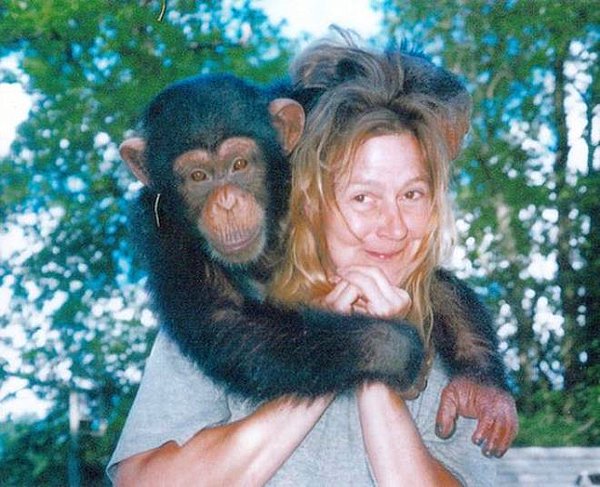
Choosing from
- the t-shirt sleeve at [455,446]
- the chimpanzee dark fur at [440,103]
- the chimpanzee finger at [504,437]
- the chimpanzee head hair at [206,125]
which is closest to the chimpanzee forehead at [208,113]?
the chimpanzee head hair at [206,125]

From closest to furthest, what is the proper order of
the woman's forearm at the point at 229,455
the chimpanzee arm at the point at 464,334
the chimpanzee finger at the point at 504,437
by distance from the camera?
the woman's forearm at the point at 229,455
the chimpanzee finger at the point at 504,437
the chimpanzee arm at the point at 464,334

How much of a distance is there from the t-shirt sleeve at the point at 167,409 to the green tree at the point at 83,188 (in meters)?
1.44

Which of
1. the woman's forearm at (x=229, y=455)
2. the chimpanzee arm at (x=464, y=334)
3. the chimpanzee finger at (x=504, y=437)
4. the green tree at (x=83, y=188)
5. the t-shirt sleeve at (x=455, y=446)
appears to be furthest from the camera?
the green tree at (x=83, y=188)

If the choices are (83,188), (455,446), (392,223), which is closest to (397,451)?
(455,446)

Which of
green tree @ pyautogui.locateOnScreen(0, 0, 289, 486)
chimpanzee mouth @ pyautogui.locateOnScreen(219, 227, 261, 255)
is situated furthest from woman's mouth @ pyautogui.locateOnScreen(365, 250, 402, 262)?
green tree @ pyautogui.locateOnScreen(0, 0, 289, 486)

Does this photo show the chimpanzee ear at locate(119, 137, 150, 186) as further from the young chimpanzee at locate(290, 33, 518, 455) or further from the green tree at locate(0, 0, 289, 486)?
the green tree at locate(0, 0, 289, 486)

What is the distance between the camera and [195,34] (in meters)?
2.79

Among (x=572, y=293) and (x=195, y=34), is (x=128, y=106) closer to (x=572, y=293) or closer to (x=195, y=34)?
(x=195, y=34)

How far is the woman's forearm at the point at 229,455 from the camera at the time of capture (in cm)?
112

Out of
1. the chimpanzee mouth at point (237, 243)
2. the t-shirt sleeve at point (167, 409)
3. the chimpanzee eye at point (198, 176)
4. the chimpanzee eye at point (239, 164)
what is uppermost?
the chimpanzee eye at point (239, 164)

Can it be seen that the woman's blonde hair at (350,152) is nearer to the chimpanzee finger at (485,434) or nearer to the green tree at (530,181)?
the chimpanzee finger at (485,434)

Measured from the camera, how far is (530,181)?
3021 mm

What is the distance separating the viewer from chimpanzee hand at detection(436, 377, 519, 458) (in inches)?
52.1

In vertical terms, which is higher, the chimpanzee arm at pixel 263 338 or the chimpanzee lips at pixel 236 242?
the chimpanzee lips at pixel 236 242
